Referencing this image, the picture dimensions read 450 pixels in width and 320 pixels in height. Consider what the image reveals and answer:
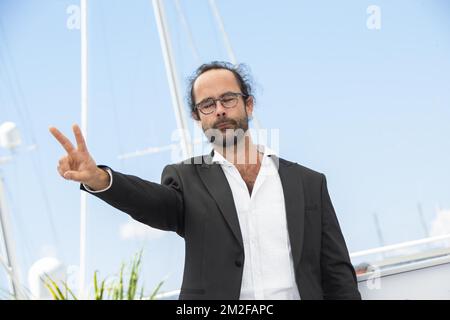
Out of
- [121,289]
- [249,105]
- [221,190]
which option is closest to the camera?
[121,289]

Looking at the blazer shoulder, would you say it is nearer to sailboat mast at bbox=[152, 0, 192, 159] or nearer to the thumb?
the thumb

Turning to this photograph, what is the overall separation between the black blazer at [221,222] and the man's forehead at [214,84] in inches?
8.5

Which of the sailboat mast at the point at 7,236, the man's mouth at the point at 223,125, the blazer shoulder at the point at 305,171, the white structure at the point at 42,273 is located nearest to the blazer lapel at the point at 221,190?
the man's mouth at the point at 223,125

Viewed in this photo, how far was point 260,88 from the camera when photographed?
2.12 m

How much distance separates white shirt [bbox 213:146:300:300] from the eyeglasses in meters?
0.21

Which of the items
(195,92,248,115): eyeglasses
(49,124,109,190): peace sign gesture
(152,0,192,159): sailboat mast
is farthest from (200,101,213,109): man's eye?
(152,0,192,159): sailboat mast

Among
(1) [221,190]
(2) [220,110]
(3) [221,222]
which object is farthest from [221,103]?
(3) [221,222]

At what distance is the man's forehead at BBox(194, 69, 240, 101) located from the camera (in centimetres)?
173

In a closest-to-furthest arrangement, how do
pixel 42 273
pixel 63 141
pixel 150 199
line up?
pixel 63 141
pixel 150 199
pixel 42 273

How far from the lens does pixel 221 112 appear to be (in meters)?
1.68

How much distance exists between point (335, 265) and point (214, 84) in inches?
27.6

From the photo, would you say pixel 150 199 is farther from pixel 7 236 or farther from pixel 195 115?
pixel 7 236

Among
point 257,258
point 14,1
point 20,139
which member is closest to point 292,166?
point 257,258
